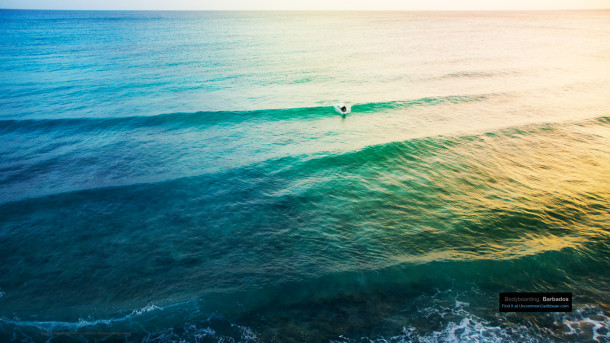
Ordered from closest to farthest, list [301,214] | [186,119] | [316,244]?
[316,244] < [301,214] < [186,119]

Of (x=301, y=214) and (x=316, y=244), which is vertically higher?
(x=301, y=214)

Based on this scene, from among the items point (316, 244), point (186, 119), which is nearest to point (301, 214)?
point (316, 244)

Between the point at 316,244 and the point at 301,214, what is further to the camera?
the point at 301,214

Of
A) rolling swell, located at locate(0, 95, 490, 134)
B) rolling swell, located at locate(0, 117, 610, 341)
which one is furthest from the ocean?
rolling swell, located at locate(0, 95, 490, 134)

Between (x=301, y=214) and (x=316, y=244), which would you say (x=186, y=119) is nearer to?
(x=301, y=214)

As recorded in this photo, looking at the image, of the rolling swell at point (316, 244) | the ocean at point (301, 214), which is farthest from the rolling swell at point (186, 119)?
the rolling swell at point (316, 244)

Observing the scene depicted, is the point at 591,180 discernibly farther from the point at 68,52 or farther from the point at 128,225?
the point at 68,52
